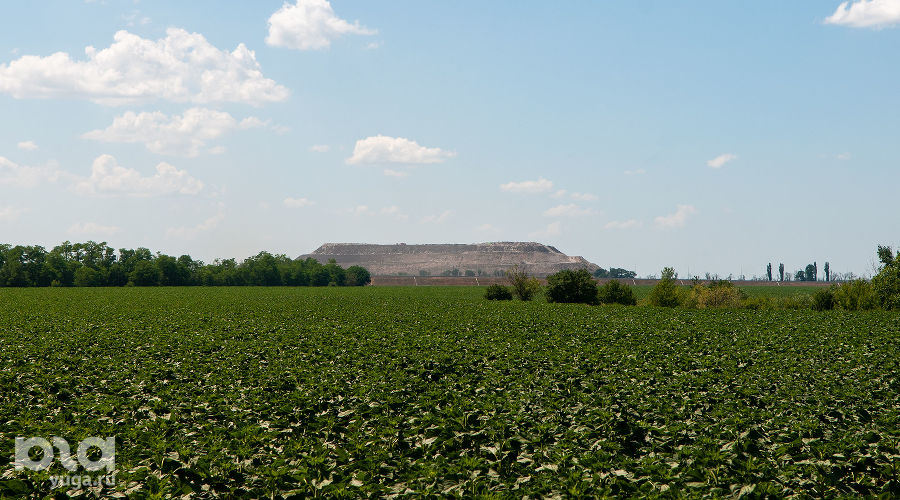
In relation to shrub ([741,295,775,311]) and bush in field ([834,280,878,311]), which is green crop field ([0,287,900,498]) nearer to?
shrub ([741,295,775,311])

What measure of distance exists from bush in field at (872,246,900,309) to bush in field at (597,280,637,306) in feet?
64.2

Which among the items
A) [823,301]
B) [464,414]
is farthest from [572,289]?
[464,414]

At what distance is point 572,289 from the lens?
6356 cm

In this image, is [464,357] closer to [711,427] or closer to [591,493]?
[711,427]

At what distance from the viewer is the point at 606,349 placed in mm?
24344

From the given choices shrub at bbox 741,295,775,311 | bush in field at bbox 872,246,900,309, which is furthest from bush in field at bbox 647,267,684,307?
bush in field at bbox 872,246,900,309

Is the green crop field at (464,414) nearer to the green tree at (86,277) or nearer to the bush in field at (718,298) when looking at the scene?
the bush in field at (718,298)

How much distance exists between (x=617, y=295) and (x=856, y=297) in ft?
63.5

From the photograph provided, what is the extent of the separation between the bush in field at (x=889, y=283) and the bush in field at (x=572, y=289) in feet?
76.1

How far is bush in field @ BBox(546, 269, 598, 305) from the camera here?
208 feet

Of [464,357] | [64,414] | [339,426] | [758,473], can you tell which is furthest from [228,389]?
[758,473]

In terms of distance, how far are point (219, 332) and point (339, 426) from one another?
20.2m

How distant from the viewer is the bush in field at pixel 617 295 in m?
61.9

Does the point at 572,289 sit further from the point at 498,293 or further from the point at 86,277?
the point at 86,277
